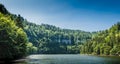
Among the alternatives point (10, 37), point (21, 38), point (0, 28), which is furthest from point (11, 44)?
point (21, 38)

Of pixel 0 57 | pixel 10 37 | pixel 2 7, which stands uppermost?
pixel 2 7

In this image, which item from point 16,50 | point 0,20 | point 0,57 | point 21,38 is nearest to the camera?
point 0,57

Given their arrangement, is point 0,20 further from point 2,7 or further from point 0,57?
point 2,7

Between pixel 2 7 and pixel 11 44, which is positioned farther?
pixel 2 7

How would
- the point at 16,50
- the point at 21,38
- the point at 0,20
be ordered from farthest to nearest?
the point at 21,38 → the point at 16,50 → the point at 0,20

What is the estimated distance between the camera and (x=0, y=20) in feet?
327

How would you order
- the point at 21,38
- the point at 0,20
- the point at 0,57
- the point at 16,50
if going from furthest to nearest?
the point at 21,38 < the point at 16,50 < the point at 0,20 < the point at 0,57

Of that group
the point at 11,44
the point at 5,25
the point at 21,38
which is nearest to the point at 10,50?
the point at 11,44

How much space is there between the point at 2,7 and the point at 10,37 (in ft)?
123

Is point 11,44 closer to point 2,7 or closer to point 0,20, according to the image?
point 0,20

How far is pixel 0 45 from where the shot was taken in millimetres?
96000

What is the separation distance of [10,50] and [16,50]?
8.99m

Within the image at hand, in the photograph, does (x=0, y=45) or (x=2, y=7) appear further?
(x=2, y=7)

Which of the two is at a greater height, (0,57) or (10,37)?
(10,37)
